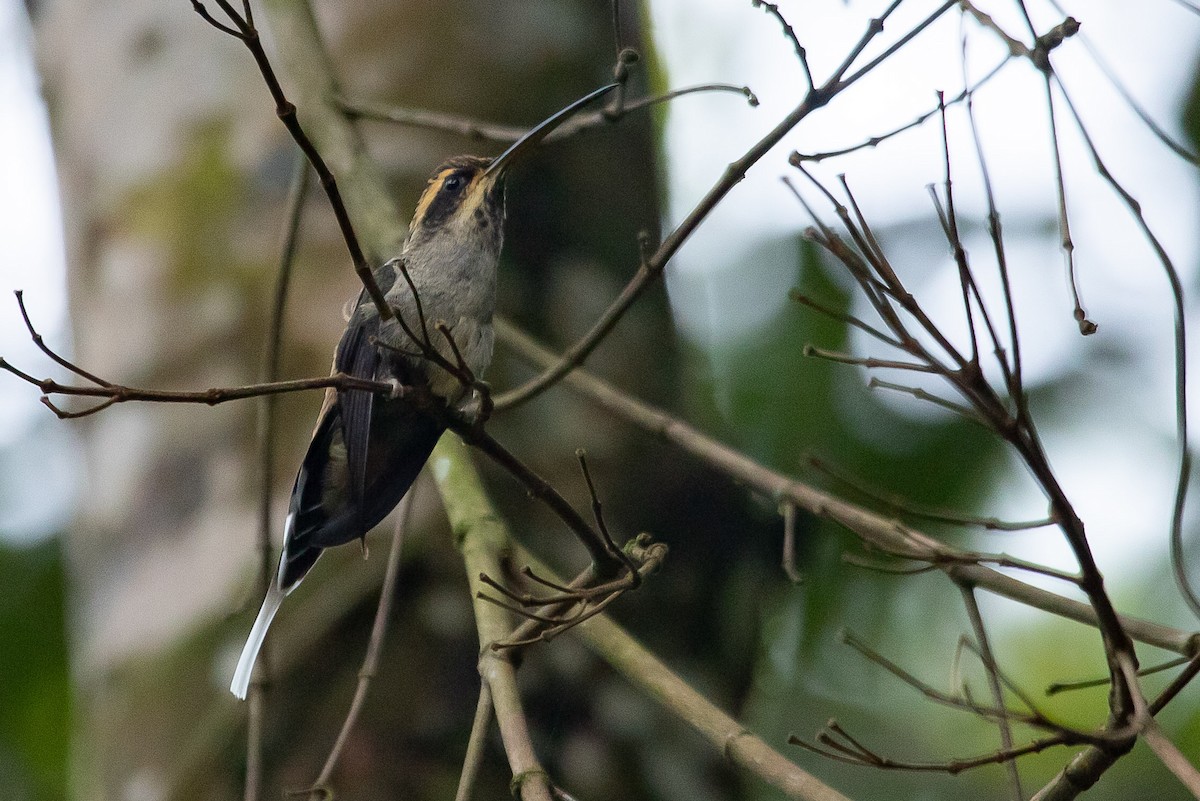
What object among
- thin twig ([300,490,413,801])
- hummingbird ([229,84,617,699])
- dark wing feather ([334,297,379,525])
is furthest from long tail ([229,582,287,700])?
dark wing feather ([334,297,379,525])

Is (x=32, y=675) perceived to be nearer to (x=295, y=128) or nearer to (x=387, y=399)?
(x=387, y=399)

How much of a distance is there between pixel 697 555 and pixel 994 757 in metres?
2.44

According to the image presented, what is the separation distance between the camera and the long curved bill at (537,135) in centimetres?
279

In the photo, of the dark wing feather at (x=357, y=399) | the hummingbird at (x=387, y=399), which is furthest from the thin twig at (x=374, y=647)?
the dark wing feather at (x=357, y=399)

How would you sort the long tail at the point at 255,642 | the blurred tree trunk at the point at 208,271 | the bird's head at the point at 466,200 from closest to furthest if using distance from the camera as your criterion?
the long tail at the point at 255,642, the bird's head at the point at 466,200, the blurred tree trunk at the point at 208,271

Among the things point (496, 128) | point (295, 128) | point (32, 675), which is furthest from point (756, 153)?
point (32, 675)

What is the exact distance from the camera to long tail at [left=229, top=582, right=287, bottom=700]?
288 centimetres

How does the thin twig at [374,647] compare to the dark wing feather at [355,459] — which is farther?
the thin twig at [374,647]

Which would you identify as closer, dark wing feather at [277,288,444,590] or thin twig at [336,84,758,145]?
dark wing feather at [277,288,444,590]

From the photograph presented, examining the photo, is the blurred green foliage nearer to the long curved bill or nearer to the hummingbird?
the hummingbird

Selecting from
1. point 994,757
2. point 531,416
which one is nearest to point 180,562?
point 531,416

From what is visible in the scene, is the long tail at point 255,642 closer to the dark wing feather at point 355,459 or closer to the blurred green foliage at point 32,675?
the dark wing feather at point 355,459

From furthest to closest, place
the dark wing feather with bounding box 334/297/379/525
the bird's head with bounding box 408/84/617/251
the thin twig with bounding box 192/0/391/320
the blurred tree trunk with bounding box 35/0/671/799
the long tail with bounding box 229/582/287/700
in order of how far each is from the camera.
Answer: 1. the blurred tree trunk with bounding box 35/0/671/799
2. the bird's head with bounding box 408/84/617/251
3. the long tail with bounding box 229/582/287/700
4. the dark wing feather with bounding box 334/297/379/525
5. the thin twig with bounding box 192/0/391/320

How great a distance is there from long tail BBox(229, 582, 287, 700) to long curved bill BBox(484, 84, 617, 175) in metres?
1.36
